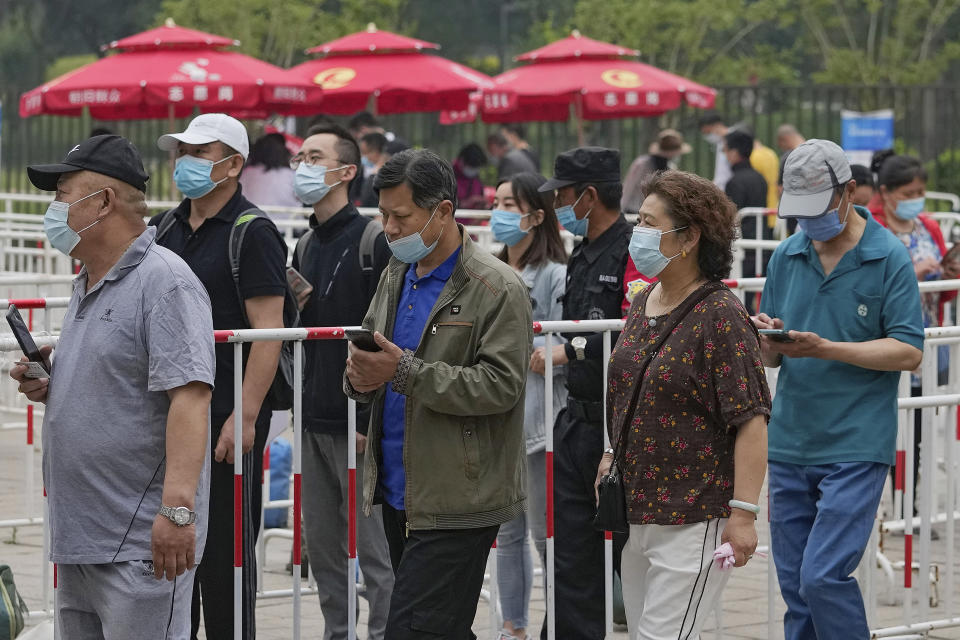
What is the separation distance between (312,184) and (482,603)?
210 cm

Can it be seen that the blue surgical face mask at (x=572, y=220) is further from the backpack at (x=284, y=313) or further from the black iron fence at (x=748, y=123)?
the black iron fence at (x=748, y=123)

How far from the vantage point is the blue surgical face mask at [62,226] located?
3924 mm

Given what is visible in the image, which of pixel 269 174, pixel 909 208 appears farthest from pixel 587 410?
pixel 269 174

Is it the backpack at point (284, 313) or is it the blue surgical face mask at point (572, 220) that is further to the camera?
the blue surgical face mask at point (572, 220)

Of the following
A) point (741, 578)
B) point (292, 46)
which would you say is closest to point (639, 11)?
point (292, 46)

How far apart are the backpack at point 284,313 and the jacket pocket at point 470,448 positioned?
3.89 feet

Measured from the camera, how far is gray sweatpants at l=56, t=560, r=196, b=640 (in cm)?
383

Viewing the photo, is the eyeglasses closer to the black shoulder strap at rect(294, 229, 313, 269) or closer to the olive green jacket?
the black shoulder strap at rect(294, 229, 313, 269)

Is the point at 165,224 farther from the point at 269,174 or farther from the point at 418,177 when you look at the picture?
the point at 269,174

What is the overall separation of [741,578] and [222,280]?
322 cm

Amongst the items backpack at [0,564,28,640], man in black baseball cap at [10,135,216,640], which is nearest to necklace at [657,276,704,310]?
man in black baseball cap at [10,135,216,640]

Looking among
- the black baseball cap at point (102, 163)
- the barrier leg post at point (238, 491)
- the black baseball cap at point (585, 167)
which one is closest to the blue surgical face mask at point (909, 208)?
the black baseball cap at point (585, 167)

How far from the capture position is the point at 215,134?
17.8 feet

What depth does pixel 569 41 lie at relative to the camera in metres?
18.4
